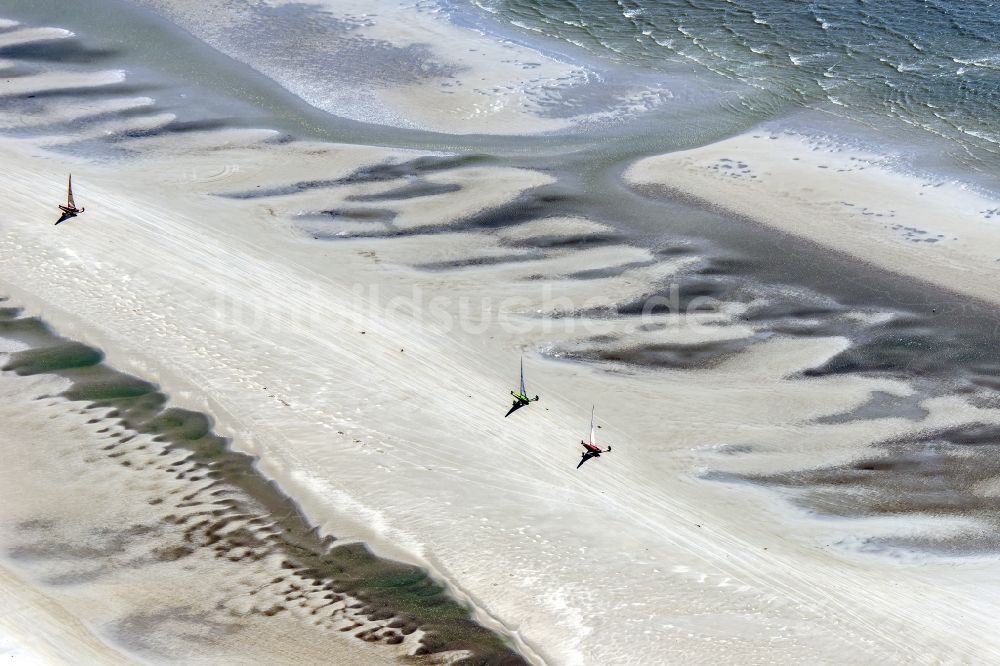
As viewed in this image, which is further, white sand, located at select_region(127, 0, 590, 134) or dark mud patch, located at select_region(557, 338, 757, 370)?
white sand, located at select_region(127, 0, 590, 134)

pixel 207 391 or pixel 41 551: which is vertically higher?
pixel 207 391

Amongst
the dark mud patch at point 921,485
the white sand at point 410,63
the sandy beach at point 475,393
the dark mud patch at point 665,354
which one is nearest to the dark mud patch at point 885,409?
the sandy beach at point 475,393

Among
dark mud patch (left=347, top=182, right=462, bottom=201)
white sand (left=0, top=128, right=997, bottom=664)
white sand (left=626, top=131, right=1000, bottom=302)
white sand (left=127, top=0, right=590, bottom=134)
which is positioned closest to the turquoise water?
white sand (left=626, top=131, right=1000, bottom=302)

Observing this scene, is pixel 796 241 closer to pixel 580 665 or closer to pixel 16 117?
pixel 580 665

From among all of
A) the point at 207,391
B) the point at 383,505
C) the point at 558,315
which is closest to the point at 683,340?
the point at 558,315

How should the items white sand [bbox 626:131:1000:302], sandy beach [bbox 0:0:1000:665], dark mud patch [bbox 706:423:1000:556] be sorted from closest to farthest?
sandy beach [bbox 0:0:1000:665]
dark mud patch [bbox 706:423:1000:556]
white sand [bbox 626:131:1000:302]

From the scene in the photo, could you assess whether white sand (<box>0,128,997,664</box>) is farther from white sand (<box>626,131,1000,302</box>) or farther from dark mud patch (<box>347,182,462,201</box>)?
white sand (<box>626,131,1000,302</box>)

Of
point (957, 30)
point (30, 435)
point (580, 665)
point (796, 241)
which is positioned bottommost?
point (580, 665)

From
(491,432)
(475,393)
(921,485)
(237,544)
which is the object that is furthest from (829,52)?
(237,544)
